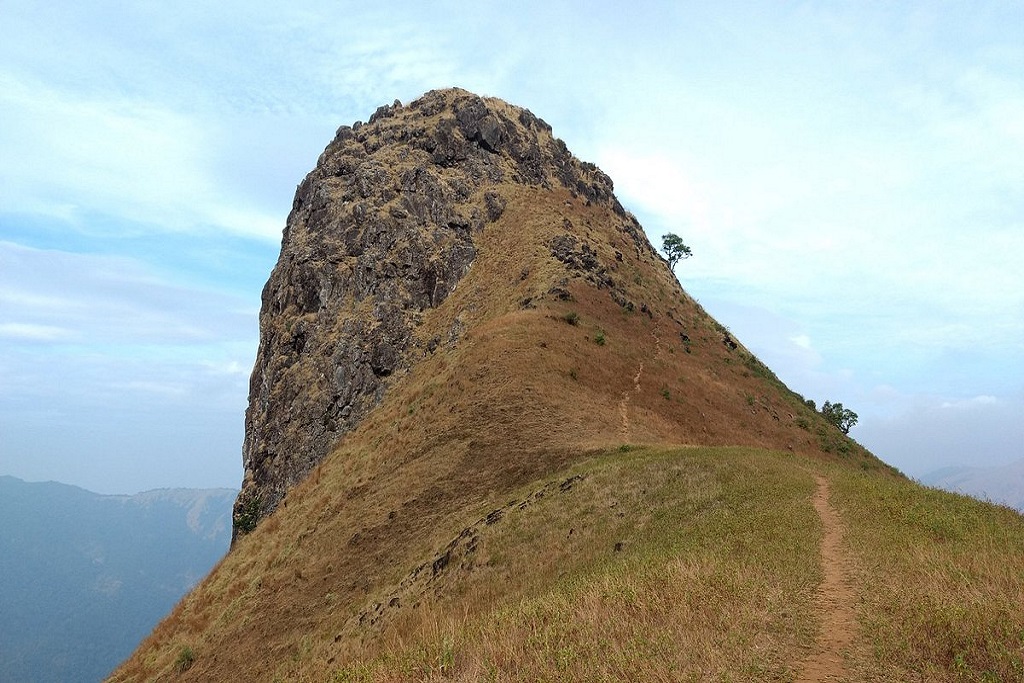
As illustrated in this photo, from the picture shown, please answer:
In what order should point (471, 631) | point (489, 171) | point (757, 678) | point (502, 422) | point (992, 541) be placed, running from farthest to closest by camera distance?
point (489, 171) → point (502, 422) → point (992, 541) → point (471, 631) → point (757, 678)

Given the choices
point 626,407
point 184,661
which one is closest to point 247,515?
point 184,661

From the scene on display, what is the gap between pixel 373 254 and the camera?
63.4 m

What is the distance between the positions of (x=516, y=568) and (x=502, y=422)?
16.7 meters

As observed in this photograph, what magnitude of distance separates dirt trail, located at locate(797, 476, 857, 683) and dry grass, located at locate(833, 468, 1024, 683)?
11.8 inches

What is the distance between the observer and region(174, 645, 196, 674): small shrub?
2720cm

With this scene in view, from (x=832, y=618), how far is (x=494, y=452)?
23.1 metres

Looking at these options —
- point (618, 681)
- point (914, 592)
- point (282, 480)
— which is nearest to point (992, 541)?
point (914, 592)

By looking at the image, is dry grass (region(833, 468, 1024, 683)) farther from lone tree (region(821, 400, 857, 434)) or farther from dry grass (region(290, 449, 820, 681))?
lone tree (region(821, 400, 857, 434))

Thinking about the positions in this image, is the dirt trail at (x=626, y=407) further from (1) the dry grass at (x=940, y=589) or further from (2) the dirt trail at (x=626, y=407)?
(1) the dry grass at (x=940, y=589)

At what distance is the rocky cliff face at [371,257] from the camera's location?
5631 centimetres

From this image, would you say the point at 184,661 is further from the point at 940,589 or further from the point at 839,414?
the point at 839,414

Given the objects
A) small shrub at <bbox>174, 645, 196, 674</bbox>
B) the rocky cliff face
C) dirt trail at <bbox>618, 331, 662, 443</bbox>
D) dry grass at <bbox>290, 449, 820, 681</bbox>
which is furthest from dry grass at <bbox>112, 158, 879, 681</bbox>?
the rocky cliff face

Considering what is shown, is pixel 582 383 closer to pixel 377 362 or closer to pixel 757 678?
pixel 377 362

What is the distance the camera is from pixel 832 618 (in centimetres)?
1014
